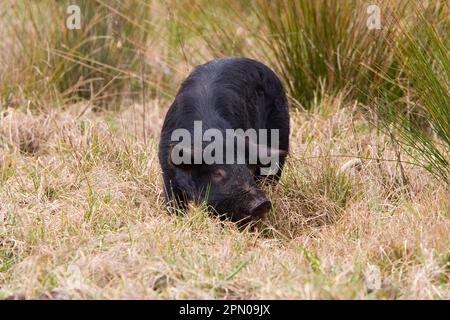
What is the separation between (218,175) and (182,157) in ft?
0.84

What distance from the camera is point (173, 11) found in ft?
25.4

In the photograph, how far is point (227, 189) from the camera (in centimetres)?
565

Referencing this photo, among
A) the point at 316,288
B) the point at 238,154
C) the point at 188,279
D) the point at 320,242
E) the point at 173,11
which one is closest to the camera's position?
the point at 316,288

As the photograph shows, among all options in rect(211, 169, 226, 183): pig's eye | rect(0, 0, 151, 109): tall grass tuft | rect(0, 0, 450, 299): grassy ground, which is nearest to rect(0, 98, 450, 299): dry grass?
rect(0, 0, 450, 299): grassy ground

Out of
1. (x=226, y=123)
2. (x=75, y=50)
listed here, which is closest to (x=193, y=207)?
(x=226, y=123)

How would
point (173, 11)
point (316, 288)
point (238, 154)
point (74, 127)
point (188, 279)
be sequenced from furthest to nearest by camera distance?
point (173, 11) < point (74, 127) < point (238, 154) < point (188, 279) < point (316, 288)

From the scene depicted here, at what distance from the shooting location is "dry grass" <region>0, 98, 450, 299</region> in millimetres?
4453

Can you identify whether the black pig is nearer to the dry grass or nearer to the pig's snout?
the pig's snout

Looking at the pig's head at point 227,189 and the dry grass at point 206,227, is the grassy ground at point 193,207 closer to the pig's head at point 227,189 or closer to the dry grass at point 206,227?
the dry grass at point 206,227

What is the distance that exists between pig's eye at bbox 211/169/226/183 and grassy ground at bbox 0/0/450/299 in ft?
0.84

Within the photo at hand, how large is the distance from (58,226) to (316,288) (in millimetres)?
1860

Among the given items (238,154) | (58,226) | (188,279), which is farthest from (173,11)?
(188,279)

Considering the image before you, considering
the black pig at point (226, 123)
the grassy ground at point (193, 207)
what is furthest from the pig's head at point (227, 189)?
the grassy ground at point (193, 207)
